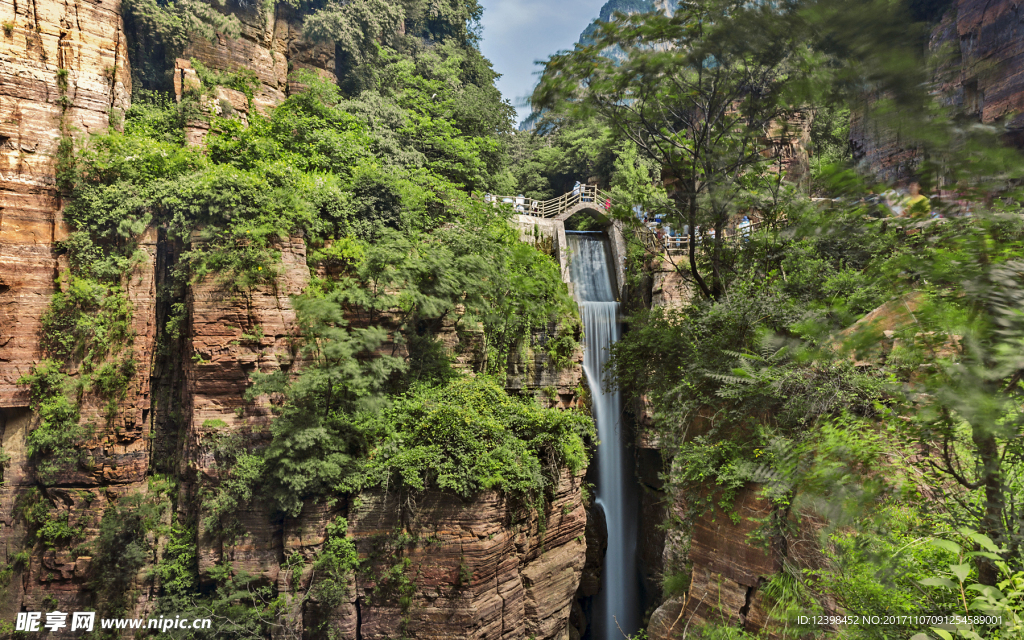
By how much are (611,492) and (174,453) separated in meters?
11.7

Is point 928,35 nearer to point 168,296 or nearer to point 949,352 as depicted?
point 949,352

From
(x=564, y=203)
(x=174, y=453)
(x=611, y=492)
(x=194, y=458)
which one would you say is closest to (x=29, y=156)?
(x=174, y=453)

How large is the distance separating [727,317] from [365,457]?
674 centimetres

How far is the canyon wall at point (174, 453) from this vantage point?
8586mm

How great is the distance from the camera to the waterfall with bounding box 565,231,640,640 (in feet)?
47.7

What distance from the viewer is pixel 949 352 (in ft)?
7.04

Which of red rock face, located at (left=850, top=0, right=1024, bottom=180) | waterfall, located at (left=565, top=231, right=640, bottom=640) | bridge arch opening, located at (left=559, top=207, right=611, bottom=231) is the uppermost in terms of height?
bridge arch opening, located at (left=559, top=207, right=611, bottom=231)

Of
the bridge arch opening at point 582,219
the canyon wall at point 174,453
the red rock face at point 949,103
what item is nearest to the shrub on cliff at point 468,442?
the canyon wall at point 174,453

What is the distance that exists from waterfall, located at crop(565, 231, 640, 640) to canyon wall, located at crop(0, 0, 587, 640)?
16.4 ft

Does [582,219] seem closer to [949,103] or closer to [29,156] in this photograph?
[29,156]

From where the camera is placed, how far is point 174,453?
9938 mm

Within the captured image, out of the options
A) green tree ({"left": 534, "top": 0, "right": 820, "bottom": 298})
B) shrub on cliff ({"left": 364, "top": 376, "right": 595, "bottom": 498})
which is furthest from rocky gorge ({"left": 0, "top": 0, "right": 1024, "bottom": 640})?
green tree ({"left": 534, "top": 0, "right": 820, "bottom": 298})

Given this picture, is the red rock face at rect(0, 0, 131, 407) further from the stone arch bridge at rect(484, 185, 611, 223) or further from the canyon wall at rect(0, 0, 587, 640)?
the stone arch bridge at rect(484, 185, 611, 223)

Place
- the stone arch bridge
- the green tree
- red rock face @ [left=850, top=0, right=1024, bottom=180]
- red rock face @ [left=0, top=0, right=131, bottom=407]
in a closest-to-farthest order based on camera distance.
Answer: red rock face @ [left=850, top=0, right=1024, bottom=180] → the green tree → red rock face @ [left=0, top=0, right=131, bottom=407] → the stone arch bridge
